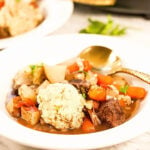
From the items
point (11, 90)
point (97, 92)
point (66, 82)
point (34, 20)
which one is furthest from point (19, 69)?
point (34, 20)

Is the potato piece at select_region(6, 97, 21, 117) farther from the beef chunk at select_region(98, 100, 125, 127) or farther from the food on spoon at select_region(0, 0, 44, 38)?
the food on spoon at select_region(0, 0, 44, 38)

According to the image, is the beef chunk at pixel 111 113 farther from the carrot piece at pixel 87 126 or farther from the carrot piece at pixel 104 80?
the carrot piece at pixel 104 80

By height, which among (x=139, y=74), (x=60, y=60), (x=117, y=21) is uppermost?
A: (x=139, y=74)

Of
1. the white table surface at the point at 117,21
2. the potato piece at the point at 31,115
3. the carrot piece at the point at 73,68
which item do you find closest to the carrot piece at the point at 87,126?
the potato piece at the point at 31,115

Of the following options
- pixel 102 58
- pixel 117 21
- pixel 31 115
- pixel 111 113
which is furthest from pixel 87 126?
pixel 117 21

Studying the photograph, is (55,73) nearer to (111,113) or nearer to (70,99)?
(70,99)

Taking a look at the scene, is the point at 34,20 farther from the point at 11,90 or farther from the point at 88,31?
the point at 11,90
